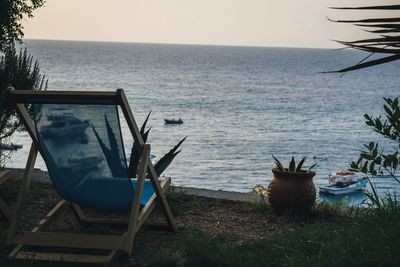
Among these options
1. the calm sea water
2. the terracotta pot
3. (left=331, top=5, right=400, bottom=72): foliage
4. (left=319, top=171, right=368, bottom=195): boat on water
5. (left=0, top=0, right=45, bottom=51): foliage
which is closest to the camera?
(left=331, top=5, right=400, bottom=72): foliage

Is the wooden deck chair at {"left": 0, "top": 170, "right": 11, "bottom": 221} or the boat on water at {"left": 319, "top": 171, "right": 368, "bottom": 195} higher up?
the wooden deck chair at {"left": 0, "top": 170, "right": 11, "bottom": 221}

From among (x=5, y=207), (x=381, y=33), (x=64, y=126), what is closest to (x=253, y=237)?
(x=64, y=126)

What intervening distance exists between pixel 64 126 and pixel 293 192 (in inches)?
79.9

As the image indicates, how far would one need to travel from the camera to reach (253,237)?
4430mm

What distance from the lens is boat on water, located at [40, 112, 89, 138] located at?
3793mm

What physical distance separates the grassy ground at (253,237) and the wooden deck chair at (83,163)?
0.15m

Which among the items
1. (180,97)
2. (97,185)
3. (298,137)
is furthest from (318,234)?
(180,97)

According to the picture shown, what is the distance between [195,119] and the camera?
58.4 meters

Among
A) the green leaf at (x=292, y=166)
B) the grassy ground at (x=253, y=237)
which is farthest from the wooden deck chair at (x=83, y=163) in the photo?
the green leaf at (x=292, y=166)

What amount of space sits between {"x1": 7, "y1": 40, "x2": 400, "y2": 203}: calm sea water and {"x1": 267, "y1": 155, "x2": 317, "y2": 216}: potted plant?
21.9 feet

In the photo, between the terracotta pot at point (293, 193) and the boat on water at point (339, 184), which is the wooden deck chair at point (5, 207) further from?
the boat on water at point (339, 184)

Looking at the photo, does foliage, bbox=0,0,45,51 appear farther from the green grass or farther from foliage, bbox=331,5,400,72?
foliage, bbox=331,5,400,72

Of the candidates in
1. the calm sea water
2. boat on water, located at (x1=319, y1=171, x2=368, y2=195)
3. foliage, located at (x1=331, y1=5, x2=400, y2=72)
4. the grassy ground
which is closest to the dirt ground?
the grassy ground

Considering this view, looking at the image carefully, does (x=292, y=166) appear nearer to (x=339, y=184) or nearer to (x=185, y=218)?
(x=185, y=218)
